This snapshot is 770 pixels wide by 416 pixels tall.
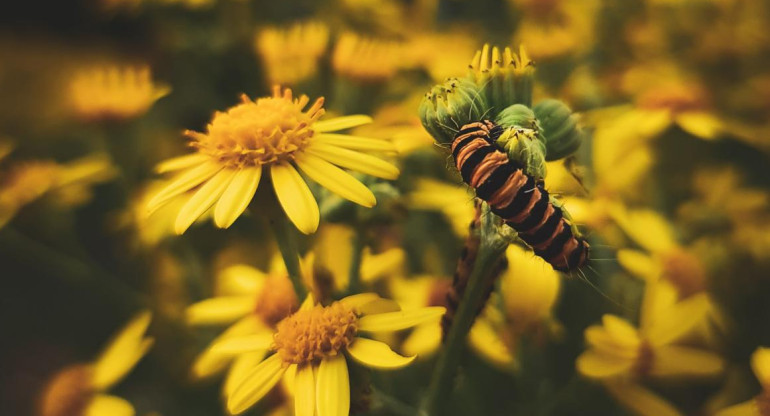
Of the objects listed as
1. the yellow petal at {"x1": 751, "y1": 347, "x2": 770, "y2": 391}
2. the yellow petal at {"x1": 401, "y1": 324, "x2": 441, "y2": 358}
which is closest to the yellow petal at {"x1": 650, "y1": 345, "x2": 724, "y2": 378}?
the yellow petal at {"x1": 751, "y1": 347, "x2": 770, "y2": 391}

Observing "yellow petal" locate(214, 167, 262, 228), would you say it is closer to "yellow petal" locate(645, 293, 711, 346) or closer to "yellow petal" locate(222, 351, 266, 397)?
"yellow petal" locate(222, 351, 266, 397)

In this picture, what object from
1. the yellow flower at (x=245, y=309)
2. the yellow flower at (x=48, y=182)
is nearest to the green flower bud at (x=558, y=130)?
the yellow flower at (x=245, y=309)

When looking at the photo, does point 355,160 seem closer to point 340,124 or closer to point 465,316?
point 340,124

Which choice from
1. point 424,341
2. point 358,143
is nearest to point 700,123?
point 424,341

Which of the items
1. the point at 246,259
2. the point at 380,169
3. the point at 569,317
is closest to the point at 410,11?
the point at 246,259

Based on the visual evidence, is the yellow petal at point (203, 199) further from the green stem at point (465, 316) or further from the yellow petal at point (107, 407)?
the yellow petal at point (107, 407)

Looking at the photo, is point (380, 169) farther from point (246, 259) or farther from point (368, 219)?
point (246, 259)

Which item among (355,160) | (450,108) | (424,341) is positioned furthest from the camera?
(424,341)
